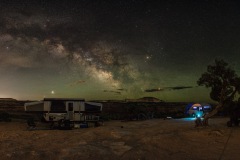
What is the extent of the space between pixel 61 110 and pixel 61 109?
93mm

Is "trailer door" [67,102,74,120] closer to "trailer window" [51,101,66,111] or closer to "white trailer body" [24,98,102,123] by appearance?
"white trailer body" [24,98,102,123]

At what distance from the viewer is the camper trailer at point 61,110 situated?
811 inches

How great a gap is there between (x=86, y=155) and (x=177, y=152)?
4089 mm

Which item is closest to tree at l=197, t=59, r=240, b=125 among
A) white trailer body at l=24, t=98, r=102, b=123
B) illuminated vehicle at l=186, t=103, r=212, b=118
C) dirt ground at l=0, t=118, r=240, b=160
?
dirt ground at l=0, t=118, r=240, b=160

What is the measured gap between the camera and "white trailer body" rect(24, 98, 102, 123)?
2064cm

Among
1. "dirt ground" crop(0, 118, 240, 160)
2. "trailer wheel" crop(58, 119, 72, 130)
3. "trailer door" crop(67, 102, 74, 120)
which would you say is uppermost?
"trailer door" crop(67, 102, 74, 120)

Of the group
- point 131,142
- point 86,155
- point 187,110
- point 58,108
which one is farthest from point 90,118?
point 187,110

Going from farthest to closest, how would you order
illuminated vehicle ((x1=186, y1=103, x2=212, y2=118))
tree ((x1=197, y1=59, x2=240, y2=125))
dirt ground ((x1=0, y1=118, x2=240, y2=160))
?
illuminated vehicle ((x1=186, y1=103, x2=212, y2=118)) → tree ((x1=197, y1=59, x2=240, y2=125)) → dirt ground ((x1=0, y1=118, x2=240, y2=160))

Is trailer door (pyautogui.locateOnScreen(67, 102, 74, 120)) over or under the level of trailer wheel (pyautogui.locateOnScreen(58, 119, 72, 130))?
over

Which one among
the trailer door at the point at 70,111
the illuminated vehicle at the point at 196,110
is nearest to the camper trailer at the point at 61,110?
the trailer door at the point at 70,111

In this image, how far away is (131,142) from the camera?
13203 millimetres

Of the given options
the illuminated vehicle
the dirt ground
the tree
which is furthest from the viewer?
the illuminated vehicle

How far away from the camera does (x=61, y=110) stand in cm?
2088

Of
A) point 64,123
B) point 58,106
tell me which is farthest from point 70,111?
point 64,123
